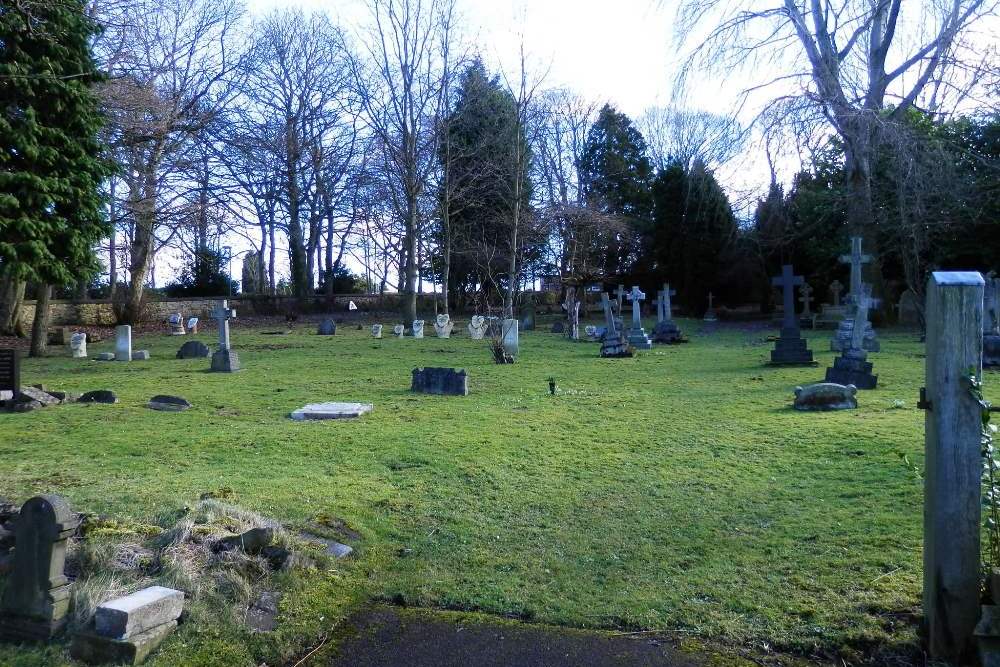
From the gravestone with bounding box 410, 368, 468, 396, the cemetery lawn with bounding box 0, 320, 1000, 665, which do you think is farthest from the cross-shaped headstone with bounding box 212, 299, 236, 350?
the gravestone with bounding box 410, 368, 468, 396

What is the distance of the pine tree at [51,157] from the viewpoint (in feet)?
49.6

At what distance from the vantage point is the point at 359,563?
4.99 meters

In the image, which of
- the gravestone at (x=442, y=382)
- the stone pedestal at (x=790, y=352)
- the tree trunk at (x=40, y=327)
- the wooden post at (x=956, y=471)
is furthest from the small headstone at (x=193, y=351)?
the wooden post at (x=956, y=471)

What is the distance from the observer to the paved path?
374 cm

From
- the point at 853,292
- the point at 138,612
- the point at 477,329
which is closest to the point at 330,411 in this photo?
the point at 138,612

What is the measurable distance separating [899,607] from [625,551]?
5.61ft

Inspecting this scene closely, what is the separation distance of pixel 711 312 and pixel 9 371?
3274 cm

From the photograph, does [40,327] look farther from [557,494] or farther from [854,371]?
[854,371]

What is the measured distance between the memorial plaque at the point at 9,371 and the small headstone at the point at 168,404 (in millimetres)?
2082

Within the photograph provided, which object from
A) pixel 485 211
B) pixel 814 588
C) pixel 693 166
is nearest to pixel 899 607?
pixel 814 588

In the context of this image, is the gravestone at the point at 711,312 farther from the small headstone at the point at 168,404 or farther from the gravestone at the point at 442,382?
the small headstone at the point at 168,404

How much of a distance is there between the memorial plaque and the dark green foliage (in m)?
4.65

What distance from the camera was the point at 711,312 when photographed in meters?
38.6

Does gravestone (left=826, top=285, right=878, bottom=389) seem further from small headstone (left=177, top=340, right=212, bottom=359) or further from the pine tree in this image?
small headstone (left=177, top=340, right=212, bottom=359)
